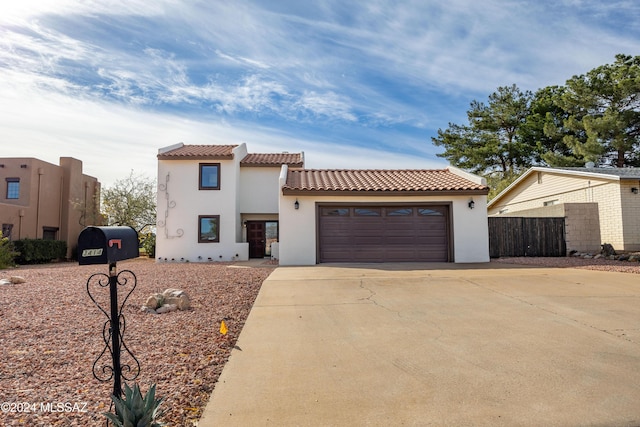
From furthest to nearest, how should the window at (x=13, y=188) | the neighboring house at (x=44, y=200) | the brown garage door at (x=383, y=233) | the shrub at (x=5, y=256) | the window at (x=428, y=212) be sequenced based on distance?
the window at (x=13, y=188)
the neighboring house at (x=44, y=200)
the shrub at (x=5, y=256)
the window at (x=428, y=212)
the brown garage door at (x=383, y=233)

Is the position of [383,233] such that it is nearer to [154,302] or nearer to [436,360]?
[154,302]

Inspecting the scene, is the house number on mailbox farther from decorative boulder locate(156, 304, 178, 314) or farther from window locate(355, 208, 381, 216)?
window locate(355, 208, 381, 216)

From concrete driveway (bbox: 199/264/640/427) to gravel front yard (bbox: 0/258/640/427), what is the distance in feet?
0.98

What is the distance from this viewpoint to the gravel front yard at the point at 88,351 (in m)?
3.08

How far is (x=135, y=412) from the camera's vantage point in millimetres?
2555

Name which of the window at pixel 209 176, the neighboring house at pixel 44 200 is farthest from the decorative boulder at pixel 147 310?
the neighboring house at pixel 44 200

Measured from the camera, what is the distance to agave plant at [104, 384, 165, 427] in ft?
8.22

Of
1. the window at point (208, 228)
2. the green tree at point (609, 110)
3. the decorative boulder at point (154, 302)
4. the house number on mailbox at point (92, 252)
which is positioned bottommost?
the decorative boulder at point (154, 302)

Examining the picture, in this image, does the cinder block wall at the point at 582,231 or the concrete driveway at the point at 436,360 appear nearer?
the concrete driveway at the point at 436,360

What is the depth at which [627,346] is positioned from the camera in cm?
449

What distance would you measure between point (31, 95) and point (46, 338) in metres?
7.94

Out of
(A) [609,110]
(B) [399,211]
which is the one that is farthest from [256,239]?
(A) [609,110]

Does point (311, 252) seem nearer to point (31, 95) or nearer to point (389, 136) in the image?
→ point (31, 95)

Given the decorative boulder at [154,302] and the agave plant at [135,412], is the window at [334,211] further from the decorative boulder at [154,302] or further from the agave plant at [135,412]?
the agave plant at [135,412]
